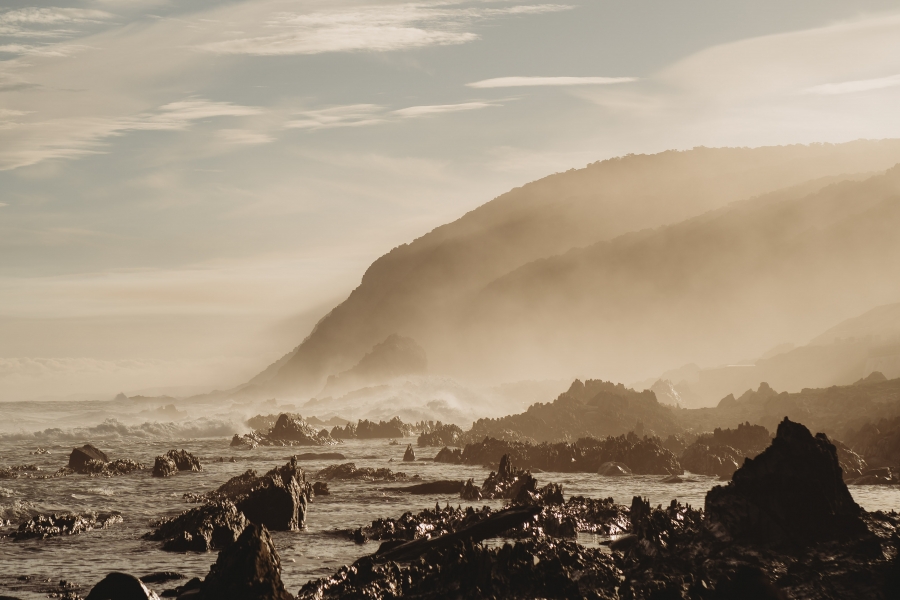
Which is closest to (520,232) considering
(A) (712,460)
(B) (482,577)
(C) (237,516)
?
(A) (712,460)

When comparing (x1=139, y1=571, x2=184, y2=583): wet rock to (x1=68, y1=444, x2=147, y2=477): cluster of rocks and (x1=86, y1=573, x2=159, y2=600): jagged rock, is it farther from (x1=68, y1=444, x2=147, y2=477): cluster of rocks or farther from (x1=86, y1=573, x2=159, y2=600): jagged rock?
(x1=68, y1=444, x2=147, y2=477): cluster of rocks

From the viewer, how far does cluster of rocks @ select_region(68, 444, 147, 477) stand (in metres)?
39.1

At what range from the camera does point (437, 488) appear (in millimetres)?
30328

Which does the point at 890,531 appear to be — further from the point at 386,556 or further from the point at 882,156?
the point at 882,156

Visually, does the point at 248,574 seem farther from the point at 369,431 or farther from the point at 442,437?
the point at 369,431

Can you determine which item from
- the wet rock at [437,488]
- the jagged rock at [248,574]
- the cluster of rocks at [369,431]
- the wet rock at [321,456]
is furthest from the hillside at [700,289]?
the jagged rock at [248,574]

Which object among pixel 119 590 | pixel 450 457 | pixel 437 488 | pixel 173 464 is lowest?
pixel 450 457

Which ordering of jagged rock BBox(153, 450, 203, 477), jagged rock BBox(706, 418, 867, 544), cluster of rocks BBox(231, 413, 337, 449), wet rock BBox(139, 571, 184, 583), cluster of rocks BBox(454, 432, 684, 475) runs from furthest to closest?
cluster of rocks BBox(231, 413, 337, 449) → jagged rock BBox(153, 450, 203, 477) → cluster of rocks BBox(454, 432, 684, 475) → wet rock BBox(139, 571, 184, 583) → jagged rock BBox(706, 418, 867, 544)

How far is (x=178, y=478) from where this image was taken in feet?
121

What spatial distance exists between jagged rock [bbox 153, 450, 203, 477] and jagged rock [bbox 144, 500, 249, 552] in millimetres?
17646

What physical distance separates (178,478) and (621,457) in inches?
843

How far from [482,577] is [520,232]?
15049 cm

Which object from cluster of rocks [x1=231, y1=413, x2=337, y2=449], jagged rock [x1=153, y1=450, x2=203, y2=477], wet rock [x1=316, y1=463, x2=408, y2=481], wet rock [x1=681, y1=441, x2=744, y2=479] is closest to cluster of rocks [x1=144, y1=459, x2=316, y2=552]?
wet rock [x1=316, y1=463, x2=408, y2=481]

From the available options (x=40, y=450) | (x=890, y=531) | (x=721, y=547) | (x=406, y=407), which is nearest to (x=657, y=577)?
(x=721, y=547)
